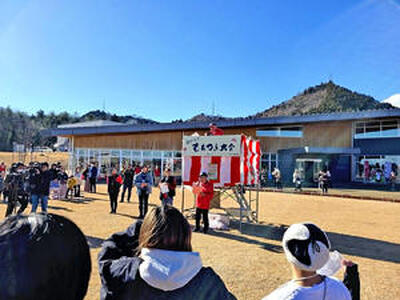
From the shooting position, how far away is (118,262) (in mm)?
1458

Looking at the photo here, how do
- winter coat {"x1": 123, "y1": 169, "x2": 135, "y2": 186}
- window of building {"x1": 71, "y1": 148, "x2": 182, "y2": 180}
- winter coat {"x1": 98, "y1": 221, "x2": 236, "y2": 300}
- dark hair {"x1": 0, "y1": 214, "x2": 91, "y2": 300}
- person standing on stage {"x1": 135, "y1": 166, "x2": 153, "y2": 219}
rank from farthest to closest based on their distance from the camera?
window of building {"x1": 71, "y1": 148, "x2": 182, "y2": 180}, winter coat {"x1": 123, "y1": 169, "x2": 135, "y2": 186}, person standing on stage {"x1": 135, "y1": 166, "x2": 153, "y2": 219}, winter coat {"x1": 98, "y1": 221, "x2": 236, "y2": 300}, dark hair {"x1": 0, "y1": 214, "x2": 91, "y2": 300}

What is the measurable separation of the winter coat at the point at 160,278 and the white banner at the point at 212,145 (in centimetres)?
613

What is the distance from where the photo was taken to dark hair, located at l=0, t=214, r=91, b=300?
0.84 metres

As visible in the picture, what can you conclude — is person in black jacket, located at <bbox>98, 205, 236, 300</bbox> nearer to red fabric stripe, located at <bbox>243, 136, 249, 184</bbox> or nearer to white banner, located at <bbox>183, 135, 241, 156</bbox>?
white banner, located at <bbox>183, 135, 241, 156</bbox>

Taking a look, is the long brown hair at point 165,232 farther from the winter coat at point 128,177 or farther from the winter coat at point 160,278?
the winter coat at point 128,177

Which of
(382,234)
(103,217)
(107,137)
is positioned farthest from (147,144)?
(382,234)

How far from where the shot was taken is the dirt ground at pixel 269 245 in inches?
165

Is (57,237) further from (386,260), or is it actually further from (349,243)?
(349,243)

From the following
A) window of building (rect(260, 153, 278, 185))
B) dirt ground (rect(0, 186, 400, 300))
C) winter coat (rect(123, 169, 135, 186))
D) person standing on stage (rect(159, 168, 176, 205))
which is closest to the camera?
dirt ground (rect(0, 186, 400, 300))

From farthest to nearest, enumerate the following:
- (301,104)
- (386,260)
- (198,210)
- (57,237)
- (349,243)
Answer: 1. (301,104)
2. (198,210)
3. (349,243)
4. (386,260)
5. (57,237)

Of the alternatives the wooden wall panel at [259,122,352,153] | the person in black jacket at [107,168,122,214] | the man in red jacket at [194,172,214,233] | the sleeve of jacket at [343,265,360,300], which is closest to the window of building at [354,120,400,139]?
the wooden wall panel at [259,122,352,153]

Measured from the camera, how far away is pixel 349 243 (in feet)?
21.8

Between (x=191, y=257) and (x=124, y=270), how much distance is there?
0.33m

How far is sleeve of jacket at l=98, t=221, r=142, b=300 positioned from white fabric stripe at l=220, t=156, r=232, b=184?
21.4 feet
